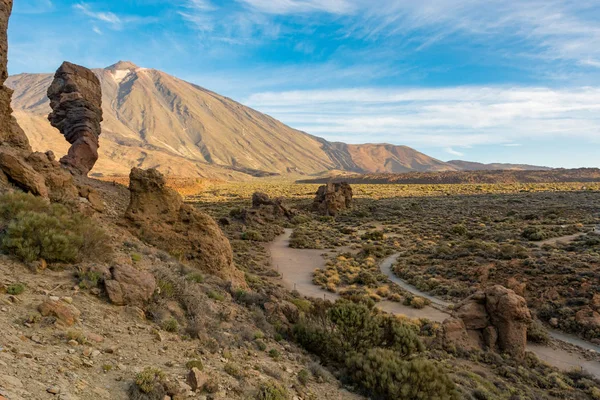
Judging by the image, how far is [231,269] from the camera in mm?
14852

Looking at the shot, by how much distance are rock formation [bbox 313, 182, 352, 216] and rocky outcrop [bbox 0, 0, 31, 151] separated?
1631 inches

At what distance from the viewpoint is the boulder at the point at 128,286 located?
23.6ft

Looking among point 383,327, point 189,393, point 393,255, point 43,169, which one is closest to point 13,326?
point 189,393

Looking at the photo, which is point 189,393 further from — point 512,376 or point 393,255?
point 393,255

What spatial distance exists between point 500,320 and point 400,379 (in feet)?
28.6

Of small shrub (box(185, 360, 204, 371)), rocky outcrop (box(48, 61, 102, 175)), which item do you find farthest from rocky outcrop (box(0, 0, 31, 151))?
small shrub (box(185, 360, 204, 371))

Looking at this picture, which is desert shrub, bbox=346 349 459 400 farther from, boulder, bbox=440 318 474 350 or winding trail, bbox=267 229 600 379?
winding trail, bbox=267 229 600 379

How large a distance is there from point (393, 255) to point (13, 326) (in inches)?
1140

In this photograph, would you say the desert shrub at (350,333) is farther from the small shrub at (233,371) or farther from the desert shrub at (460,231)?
the desert shrub at (460,231)

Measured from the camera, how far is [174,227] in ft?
47.7

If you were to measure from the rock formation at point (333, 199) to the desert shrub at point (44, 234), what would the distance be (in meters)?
45.9

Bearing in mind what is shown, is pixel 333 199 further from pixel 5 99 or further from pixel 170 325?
pixel 170 325

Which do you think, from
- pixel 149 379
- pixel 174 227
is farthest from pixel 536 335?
pixel 149 379

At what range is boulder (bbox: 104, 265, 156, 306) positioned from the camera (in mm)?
7199
